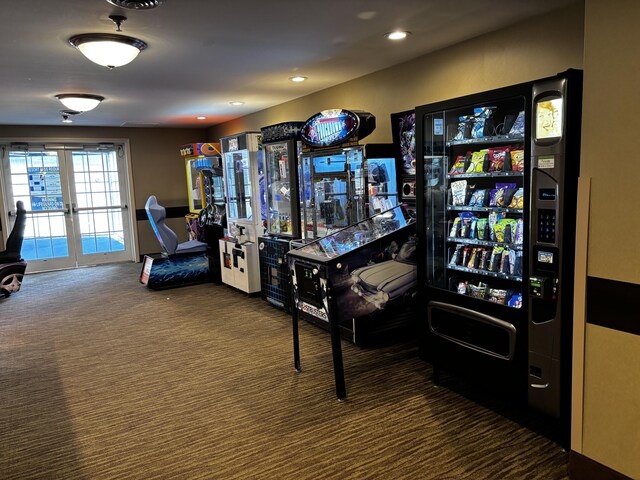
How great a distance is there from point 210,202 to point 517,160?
5632 mm

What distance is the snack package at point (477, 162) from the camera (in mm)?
2938

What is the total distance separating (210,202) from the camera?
755cm

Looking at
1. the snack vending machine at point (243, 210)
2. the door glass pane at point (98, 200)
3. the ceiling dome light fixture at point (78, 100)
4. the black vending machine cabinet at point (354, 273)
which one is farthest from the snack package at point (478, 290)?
the door glass pane at point (98, 200)

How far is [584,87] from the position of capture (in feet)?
7.00

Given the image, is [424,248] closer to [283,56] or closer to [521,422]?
[521,422]

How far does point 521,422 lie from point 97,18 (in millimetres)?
3510

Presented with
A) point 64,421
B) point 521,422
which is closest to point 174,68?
point 64,421

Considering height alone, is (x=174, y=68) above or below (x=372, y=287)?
above

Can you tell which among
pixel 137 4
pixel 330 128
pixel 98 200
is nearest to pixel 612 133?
pixel 137 4

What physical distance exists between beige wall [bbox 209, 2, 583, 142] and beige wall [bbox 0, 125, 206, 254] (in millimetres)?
4468

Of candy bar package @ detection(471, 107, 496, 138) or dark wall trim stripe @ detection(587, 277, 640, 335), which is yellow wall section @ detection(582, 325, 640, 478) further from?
candy bar package @ detection(471, 107, 496, 138)

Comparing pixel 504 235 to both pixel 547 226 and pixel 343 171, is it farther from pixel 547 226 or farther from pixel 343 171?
pixel 343 171

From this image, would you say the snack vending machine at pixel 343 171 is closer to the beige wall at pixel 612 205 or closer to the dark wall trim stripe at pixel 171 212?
the beige wall at pixel 612 205

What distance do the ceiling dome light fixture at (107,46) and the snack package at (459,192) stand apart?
2.41 metres
